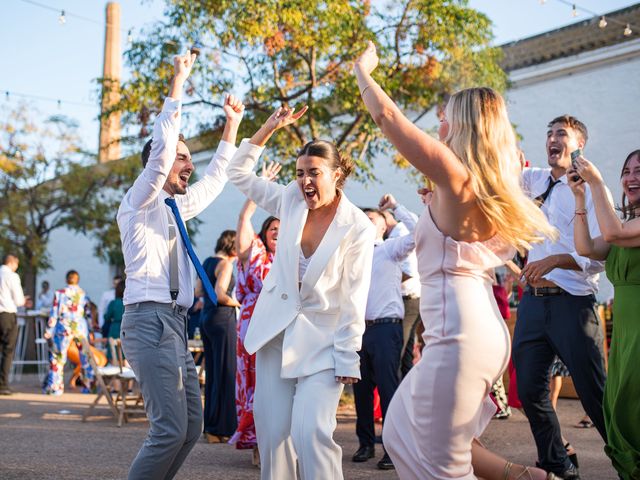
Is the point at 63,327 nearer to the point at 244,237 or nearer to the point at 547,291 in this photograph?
the point at 244,237

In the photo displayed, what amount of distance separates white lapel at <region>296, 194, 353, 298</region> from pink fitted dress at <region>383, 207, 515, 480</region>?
3.09 feet

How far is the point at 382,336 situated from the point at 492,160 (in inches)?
170

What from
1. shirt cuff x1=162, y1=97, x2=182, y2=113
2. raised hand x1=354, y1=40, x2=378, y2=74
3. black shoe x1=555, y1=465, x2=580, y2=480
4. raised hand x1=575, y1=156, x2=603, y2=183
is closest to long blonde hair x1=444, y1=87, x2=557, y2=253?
raised hand x1=354, y1=40, x2=378, y2=74

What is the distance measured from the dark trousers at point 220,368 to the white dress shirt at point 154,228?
4.48 metres

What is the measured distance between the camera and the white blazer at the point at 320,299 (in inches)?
167

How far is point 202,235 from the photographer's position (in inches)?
1164

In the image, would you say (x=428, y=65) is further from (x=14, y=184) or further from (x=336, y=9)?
(x=14, y=184)

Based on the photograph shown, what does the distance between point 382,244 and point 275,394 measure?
141 inches

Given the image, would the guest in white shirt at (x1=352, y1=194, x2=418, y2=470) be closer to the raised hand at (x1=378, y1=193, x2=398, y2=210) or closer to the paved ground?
the raised hand at (x1=378, y1=193, x2=398, y2=210)

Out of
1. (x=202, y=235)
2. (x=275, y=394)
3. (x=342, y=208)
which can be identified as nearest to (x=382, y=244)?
(x=342, y=208)

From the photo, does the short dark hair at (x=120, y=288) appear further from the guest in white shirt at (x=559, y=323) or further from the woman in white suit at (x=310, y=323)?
the woman in white suit at (x=310, y=323)

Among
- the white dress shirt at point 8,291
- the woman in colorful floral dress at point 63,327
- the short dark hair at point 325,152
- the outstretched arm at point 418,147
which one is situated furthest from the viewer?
the woman in colorful floral dress at point 63,327

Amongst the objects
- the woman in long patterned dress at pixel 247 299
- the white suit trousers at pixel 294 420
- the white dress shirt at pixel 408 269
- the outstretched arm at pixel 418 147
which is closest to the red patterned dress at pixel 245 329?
the woman in long patterned dress at pixel 247 299

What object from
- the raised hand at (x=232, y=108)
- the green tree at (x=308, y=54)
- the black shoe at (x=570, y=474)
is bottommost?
the black shoe at (x=570, y=474)
